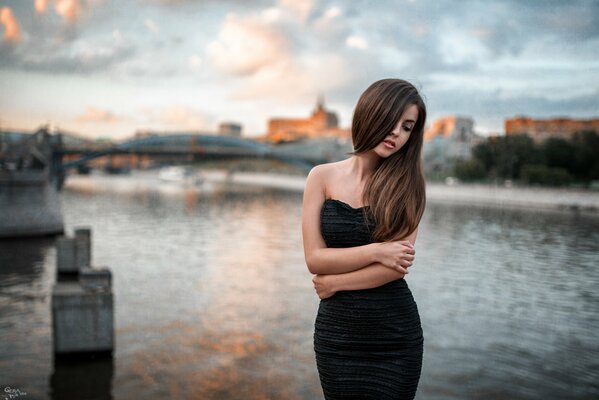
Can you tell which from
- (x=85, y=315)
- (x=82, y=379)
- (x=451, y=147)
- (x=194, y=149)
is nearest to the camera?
(x=82, y=379)

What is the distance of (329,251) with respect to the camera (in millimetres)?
2055

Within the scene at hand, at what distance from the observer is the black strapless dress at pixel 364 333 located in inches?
80.1

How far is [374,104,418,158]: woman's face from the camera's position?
2.03 metres

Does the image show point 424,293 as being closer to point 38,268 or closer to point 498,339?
point 498,339

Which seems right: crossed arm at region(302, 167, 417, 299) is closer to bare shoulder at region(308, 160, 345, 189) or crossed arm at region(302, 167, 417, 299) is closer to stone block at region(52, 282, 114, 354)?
bare shoulder at region(308, 160, 345, 189)

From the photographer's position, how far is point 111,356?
732 cm

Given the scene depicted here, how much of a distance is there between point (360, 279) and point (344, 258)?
0.08m

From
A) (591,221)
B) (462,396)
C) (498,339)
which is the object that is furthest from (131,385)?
(591,221)

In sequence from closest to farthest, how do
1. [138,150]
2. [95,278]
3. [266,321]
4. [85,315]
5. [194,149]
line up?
[85,315], [95,278], [266,321], [138,150], [194,149]

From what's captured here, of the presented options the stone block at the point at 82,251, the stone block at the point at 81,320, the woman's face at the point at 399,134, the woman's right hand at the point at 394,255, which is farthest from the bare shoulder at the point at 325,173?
the stone block at the point at 82,251

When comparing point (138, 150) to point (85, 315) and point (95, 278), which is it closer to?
point (95, 278)

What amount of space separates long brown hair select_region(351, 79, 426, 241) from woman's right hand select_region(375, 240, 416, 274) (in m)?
0.05

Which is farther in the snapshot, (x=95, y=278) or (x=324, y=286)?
(x=95, y=278)

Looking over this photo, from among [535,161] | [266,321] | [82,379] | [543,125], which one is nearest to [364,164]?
[82,379]
